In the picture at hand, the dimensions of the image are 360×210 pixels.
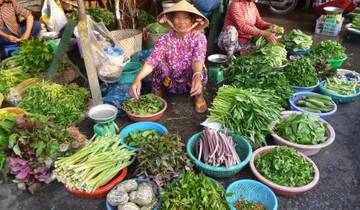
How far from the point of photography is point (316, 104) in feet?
11.2

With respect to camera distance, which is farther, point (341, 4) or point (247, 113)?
point (341, 4)

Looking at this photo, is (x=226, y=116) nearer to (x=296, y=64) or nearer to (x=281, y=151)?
(x=281, y=151)

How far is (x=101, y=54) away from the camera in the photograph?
384cm

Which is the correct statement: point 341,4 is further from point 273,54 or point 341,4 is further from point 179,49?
point 179,49

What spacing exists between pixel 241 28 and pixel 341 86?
5.09 ft

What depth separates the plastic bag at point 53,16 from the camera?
15.9 ft

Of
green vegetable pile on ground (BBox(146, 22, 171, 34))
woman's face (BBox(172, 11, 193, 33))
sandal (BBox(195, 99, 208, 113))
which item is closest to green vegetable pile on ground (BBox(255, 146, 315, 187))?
sandal (BBox(195, 99, 208, 113))

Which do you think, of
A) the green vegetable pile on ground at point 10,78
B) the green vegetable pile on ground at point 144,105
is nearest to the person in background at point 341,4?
the green vegetable pile on ground at point 144,105

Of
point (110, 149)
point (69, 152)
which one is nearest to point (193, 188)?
point (110, 149)

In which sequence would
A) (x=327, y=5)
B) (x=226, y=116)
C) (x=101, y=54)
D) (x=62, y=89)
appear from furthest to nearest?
(x=327, y=5), (x=101, y=54), (x=62, y=89), (x=226, y=116)

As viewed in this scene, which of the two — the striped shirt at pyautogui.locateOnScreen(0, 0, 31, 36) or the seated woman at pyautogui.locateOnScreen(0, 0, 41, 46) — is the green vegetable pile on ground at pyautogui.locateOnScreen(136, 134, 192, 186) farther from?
the striped shirt at pyautogui.locateOnScreen(0, 0, 31, 36)

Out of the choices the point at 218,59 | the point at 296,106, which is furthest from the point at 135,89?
the point at 296,106

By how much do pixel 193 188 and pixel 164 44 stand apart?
185cm

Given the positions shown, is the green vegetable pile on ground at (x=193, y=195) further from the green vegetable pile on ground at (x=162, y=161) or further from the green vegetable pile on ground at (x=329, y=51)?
the green vegetable pile on ground at (x=329, y=51)
